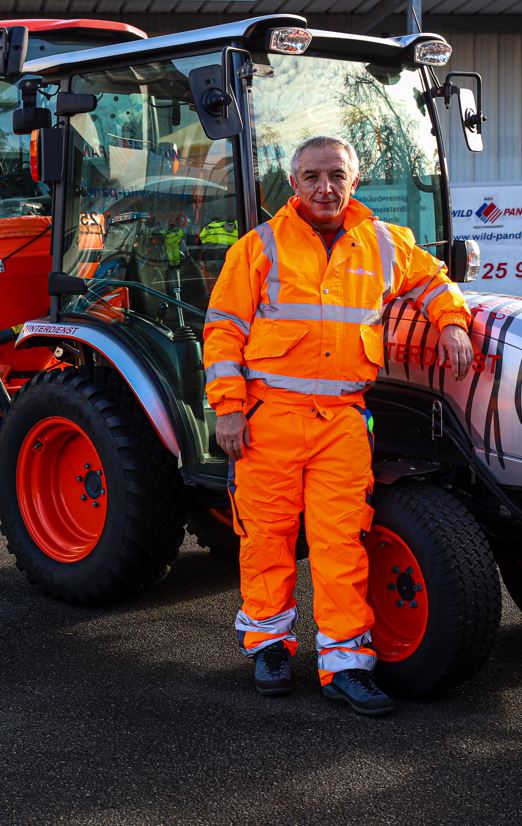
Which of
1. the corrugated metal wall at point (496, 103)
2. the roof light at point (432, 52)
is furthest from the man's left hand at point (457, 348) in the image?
the corrugated metal wall at point (496, 103)

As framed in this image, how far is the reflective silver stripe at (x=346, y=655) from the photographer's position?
11.2 feet

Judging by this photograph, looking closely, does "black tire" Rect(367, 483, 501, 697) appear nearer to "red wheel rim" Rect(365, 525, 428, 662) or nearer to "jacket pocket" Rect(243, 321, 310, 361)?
"red wheel rim" Rect(365, 525, 428, 662)

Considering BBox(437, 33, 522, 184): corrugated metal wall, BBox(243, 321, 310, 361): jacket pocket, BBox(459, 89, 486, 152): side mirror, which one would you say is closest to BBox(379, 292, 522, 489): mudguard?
BBox(243, 321, 310, 361): jacket pocket

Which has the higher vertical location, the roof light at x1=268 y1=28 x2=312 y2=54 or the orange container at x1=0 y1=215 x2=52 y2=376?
the roof light at x1=268 y1=28 x2=312 y2=54

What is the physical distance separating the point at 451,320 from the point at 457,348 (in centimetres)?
11

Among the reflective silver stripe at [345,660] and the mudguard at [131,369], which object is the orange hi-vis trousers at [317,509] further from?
the mudguard at [131,369]

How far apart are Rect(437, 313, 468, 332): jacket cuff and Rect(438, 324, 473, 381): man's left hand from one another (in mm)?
13

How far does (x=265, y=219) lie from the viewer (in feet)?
12.7

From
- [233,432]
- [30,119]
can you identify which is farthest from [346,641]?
[30,119]

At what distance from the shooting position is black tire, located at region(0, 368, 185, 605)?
13.7ft

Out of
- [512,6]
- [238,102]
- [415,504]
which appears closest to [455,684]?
[415,504]

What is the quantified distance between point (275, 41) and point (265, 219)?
23.1 inches

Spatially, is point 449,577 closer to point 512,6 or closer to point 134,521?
point 134,521

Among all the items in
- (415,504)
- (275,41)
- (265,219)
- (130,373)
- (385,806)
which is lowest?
(385,806)
